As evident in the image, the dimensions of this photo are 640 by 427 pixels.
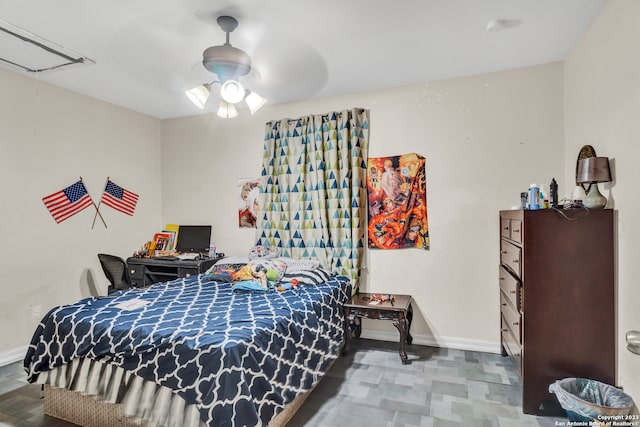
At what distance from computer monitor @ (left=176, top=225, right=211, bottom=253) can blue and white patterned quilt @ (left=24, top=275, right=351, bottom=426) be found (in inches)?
60.2

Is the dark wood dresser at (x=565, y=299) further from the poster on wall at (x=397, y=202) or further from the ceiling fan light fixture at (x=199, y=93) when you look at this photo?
the ceiling fan light fixture at (x=199, y=93)

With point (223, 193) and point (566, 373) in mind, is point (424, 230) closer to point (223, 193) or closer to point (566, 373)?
point (566, 373)

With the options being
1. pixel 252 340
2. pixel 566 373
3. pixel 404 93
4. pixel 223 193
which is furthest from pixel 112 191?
pixel 566 373

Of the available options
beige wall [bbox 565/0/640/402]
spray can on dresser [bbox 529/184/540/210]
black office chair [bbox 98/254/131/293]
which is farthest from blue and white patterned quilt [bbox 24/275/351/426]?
beige wall [bbox 565/0/640/402]

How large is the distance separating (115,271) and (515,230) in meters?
3.60

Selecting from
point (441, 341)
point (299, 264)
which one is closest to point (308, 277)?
point (299, 264)

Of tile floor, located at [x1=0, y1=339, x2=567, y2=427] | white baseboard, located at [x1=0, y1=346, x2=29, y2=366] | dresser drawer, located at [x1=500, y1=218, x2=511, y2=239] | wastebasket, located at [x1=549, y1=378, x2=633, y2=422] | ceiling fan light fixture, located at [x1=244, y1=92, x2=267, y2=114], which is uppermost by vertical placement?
ceiling fan light fixture, located at [x1=244, y1=92, x2=267, y2=114]

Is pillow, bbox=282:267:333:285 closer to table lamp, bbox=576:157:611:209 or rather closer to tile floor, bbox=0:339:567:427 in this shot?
tile floor, bbox=0:339:567:427

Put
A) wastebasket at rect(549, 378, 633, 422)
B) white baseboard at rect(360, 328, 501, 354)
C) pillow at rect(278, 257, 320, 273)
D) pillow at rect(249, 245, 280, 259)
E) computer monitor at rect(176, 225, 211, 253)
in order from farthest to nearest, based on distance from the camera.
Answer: computer monitor at rect(176, 225, 211, 253), pillow at rect(249, 245, 280, 259), pillow at rect(278, 257, 320, 273), white baseboard at rect(360, 328, 501, 354), wastebasket at rect(549, 378, 633, 422)

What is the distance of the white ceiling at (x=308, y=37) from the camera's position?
217 cm

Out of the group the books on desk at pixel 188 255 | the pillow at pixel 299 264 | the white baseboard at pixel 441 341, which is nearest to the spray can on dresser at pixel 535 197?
the white baseboard at pixel 441 341

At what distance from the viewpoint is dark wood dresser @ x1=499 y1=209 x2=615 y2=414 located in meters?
2.11

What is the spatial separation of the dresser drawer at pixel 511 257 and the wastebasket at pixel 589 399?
655 mm

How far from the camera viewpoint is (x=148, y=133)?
14.5ft
